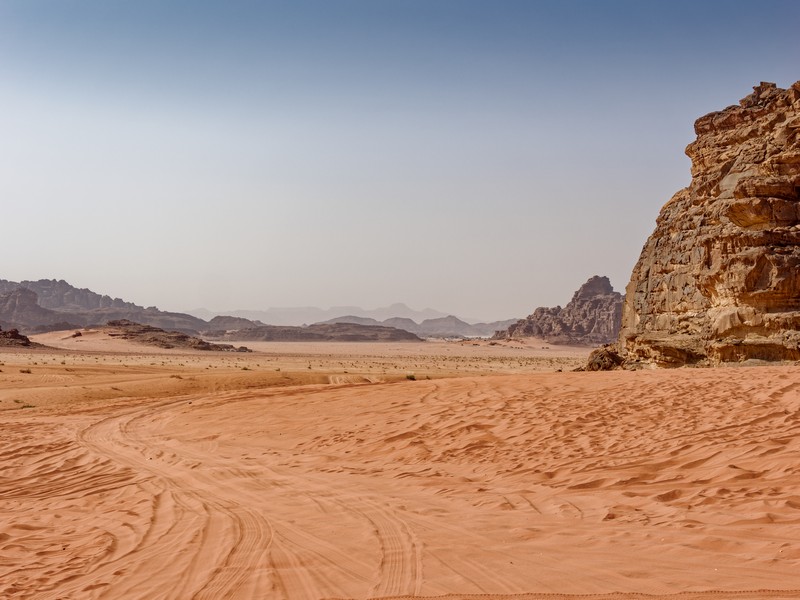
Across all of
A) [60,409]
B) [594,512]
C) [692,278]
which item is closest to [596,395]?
[594,512]

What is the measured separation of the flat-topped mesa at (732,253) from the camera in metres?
18.4

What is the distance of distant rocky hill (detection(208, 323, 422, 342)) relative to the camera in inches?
4975

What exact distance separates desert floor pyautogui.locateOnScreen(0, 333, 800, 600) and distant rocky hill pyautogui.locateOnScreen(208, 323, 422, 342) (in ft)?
370

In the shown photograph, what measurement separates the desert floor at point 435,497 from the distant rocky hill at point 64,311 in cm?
10685

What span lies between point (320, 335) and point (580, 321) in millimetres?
54619

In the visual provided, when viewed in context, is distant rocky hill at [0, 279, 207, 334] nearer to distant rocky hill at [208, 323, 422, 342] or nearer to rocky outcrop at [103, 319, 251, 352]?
distant rocky hill at [208, 323, 422, 342]

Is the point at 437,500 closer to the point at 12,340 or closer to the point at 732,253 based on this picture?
the point at 732,253

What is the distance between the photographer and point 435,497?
7.41m

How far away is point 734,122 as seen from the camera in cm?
2384

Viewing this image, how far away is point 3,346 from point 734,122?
66383 mm

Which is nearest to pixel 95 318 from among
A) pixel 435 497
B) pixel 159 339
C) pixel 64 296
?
pixel 64 296

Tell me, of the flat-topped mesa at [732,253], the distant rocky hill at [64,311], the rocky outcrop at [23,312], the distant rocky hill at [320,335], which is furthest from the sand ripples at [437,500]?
the rocky outcrop at [23,312]

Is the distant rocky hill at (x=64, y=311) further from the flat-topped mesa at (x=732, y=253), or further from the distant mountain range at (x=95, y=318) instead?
the flat-topped mesa at (x=732, y=253)

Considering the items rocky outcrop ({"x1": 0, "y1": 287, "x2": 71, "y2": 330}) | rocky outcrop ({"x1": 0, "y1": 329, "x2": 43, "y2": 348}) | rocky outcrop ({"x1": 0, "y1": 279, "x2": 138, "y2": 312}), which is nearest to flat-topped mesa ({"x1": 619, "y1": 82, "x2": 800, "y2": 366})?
rocky outcrop ({"x1": 0, "y1": 329, "x2": 43, "y2": 348})
